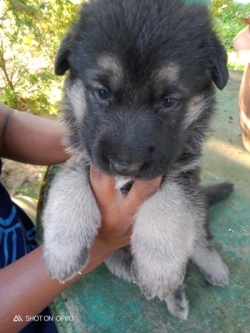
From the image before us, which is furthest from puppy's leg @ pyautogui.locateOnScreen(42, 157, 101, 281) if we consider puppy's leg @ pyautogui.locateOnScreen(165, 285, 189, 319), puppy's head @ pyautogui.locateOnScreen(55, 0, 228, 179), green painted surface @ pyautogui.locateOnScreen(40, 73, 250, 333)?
puppy's leg @ pyautogui.locateOnScreen(165, 285, 189, 319)

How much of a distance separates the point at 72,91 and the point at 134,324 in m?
1.16

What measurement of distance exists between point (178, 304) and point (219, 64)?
1172 millimetres

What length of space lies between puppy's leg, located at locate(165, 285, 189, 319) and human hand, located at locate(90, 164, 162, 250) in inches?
15.7

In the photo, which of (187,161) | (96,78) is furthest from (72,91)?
(187,161)

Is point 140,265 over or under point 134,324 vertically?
over

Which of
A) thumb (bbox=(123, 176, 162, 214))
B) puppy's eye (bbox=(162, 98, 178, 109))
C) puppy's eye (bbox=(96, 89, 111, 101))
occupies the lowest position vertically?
thumb (bbox=(123, 176, 162, 214))

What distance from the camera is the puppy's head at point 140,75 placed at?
141 cm

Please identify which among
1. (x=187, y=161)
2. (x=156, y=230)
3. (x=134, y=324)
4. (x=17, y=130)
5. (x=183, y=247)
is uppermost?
(x=17, y=130)

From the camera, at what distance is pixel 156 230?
5.74ft

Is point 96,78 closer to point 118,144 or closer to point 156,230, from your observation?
point 118,144

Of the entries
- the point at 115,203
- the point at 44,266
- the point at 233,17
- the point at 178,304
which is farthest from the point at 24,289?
the point at 233,17

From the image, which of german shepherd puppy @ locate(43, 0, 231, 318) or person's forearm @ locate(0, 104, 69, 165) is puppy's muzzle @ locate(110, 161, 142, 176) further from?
person's forearm @ locate(0, 104, 69, 165)

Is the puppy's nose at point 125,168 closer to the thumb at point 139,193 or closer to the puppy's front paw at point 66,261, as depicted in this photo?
the thumb at point 139,193

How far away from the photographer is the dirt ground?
13.1 feet
